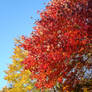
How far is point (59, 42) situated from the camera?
500 inches

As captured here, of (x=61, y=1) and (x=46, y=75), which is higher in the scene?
(x=61, y=1)

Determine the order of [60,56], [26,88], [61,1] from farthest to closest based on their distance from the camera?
[26,88], [61,1], [60,56]

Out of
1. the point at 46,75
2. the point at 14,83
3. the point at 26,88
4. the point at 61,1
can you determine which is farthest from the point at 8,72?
the point at 61,1

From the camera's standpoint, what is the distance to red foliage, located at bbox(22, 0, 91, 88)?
41.3 feet

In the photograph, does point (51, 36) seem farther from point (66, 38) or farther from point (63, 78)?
point (63, 78)

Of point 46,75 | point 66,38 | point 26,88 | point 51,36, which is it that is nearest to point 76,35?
point 66,38

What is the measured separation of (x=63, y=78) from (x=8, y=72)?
8.48m

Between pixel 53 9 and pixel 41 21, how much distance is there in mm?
1488

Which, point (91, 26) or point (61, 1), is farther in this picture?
point (61, 1)

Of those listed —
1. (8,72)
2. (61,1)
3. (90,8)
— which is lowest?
(8,72)

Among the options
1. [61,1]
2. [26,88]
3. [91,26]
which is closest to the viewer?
[91,26]

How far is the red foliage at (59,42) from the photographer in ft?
41.3

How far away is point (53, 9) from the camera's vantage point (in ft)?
47.1

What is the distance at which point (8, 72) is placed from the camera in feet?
66.7
